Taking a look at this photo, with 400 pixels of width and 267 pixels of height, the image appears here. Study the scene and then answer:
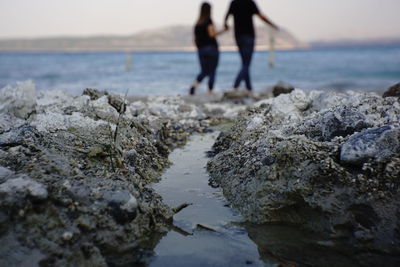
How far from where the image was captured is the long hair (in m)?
8.63

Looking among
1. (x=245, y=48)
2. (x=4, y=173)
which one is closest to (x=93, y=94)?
(x=4, y=173)

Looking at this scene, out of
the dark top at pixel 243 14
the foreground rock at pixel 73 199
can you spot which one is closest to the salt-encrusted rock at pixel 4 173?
the foreground rock at pixel 73 199

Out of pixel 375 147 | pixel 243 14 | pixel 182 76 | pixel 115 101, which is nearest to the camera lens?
pixel 375 147

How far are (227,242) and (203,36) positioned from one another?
7448 millimetres

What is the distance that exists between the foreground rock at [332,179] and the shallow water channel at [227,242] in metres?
0.10

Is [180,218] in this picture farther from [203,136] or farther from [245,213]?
[203,136]

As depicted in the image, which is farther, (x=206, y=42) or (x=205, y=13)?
(x=206, y=42)

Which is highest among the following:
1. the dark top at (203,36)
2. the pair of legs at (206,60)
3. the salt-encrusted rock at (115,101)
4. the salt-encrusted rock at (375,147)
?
the dark top at (203,36)

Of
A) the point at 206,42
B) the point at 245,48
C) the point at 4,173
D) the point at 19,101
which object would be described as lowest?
the point at 4,173

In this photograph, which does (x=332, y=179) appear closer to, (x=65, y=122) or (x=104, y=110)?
(x=65, y=122)

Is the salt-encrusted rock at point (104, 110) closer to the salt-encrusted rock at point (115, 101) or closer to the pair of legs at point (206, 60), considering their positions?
the salt-encrusted rock at point (115, 101)

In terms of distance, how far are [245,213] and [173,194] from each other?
624 millimetres

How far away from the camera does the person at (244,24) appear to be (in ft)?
26.9

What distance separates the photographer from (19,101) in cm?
376
